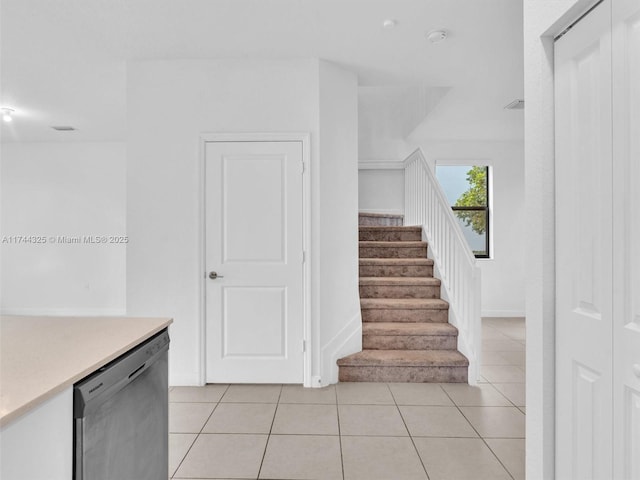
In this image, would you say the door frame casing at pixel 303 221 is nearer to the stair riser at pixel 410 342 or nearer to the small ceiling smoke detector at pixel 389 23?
the stair riser at pixel 410 342

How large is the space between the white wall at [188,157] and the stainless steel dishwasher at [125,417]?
5.34ft

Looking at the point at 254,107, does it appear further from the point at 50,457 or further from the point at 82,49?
the point at 50,457

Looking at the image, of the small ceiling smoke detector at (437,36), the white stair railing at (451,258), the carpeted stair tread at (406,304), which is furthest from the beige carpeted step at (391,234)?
the small ceiling smoke detector at (437,36)

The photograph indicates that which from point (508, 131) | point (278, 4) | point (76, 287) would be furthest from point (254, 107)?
point (76, 287)

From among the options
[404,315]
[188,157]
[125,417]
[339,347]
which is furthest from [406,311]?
[125,417]

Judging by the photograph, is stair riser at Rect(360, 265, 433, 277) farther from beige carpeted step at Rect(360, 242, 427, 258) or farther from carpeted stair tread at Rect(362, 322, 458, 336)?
carpeted stair tread at Rect(362, 322, 458, 336)

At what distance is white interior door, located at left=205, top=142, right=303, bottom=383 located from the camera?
3.16 meters

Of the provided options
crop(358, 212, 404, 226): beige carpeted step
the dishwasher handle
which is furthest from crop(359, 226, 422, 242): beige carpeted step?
the dishwasher handle

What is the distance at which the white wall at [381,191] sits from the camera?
231 inches

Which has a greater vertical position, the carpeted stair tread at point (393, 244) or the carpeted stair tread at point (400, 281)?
the carpeted stair tread at point (393, 244)

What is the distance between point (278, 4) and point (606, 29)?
A: 74.6 inches

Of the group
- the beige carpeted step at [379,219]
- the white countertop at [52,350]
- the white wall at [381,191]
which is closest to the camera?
the white countertop at [52,350]

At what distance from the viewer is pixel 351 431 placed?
2395 mm

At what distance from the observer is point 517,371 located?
350cm
